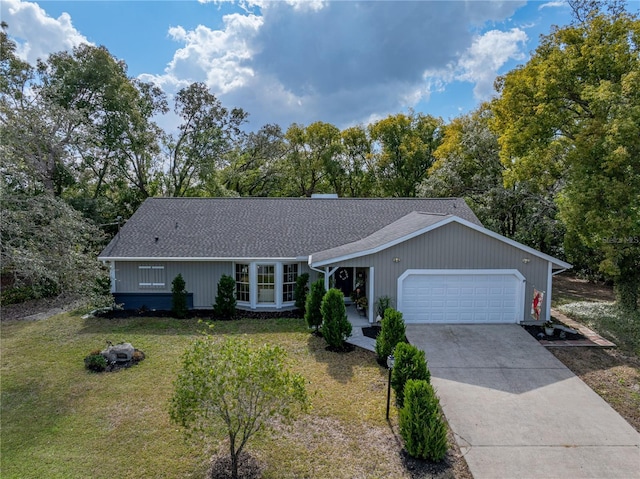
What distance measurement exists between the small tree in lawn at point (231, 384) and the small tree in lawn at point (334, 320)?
4850mm

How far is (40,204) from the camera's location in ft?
30.5

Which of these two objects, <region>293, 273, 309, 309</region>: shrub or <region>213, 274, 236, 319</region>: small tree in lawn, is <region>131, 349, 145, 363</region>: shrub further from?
<region>293, 273, 309, 309</region>: shrub

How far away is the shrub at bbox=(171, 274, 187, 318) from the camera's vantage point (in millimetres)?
13789

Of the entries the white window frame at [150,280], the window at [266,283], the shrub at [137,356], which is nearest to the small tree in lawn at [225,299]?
the window at [266,283]

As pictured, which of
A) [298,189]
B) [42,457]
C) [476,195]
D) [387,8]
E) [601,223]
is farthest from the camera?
[298,189]

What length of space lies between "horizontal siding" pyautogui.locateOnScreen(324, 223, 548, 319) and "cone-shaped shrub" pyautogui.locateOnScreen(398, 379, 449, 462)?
6570 mm

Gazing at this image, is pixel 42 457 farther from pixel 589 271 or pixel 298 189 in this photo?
pixel 298 189

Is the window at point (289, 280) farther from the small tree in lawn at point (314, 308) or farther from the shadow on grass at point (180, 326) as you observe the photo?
the small tree in lawn at point (314, 308)

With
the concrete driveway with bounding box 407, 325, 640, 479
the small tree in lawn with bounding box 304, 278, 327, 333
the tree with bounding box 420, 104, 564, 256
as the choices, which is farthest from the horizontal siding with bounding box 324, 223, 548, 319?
the tree with bounding box 420, 104, 564, 256

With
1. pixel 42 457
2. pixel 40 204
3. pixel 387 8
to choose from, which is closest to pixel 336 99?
pixel 387 8

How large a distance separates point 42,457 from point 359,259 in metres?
9.18

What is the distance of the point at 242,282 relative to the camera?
14906mm

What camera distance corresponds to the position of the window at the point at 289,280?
14852mm

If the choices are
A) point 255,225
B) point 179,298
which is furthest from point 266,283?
point 179,298
